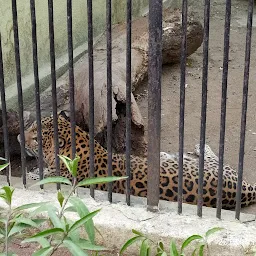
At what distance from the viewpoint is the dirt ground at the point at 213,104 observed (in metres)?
5.48

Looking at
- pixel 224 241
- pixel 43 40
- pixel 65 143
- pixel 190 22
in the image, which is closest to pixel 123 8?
pixel 190 22

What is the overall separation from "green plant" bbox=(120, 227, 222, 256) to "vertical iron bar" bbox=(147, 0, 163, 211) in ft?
0.82

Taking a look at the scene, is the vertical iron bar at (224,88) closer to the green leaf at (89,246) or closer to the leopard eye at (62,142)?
the green leaf at (89,246)

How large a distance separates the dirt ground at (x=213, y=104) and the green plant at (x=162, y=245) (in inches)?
50.1

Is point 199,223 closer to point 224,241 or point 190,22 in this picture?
point 224,241

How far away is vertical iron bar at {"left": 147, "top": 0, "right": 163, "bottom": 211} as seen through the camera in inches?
120

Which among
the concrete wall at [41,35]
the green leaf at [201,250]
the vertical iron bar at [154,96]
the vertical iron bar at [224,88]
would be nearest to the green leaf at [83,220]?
the green leaf at [201,250]

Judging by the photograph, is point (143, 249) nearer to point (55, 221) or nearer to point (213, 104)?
point (55, 221)

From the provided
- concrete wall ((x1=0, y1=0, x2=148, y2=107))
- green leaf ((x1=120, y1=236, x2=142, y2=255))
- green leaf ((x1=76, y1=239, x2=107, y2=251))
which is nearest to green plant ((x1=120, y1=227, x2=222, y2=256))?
green leaf ((x1=120, y1=236, x2=142, y2=255))

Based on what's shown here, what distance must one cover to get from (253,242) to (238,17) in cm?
769

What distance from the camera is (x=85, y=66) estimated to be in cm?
564

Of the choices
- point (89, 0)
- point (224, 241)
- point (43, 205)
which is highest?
point (89, 0)

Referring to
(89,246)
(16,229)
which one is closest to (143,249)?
(89,246)

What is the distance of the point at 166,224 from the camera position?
326 centimetres
